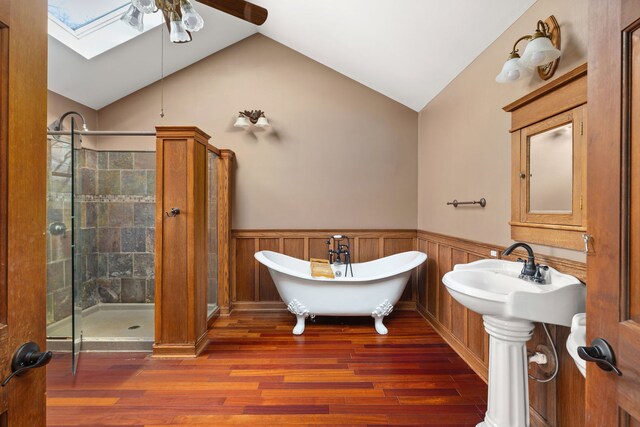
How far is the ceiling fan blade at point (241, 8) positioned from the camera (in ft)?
6.04

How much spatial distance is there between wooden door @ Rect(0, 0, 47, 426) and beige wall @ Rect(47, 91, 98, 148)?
9.05 ft

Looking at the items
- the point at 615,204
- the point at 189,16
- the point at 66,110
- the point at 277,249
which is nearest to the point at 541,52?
the point at 615,204

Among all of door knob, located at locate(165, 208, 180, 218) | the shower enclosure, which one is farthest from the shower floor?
door knob, located at locate(165, 208, 180, 218)

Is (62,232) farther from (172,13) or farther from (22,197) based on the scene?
(22,197)

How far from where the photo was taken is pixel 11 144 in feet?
2.21

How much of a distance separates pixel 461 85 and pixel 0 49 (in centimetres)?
281

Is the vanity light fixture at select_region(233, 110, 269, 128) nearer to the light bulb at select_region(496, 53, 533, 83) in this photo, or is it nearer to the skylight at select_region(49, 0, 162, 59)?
the skylight at select_region(49, 0, 162, 59)

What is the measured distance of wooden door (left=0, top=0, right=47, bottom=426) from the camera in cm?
67

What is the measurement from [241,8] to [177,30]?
0.38 meters

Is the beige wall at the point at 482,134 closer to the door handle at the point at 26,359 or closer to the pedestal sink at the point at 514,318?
the pedestal sink at the point at 514,318

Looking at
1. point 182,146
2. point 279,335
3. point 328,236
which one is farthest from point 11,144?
point 328,236

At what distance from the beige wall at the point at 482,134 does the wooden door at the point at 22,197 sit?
198 cm

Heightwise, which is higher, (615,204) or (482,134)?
(482,134)

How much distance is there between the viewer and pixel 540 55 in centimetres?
157
